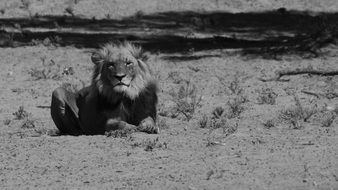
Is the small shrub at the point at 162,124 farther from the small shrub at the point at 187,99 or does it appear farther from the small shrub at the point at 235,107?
the small shrub at the point at 235,107

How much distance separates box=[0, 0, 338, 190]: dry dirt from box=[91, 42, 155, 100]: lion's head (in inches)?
22.8

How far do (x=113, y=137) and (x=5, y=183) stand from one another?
202 cm

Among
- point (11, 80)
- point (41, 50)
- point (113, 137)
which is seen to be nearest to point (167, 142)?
point (113, 137)

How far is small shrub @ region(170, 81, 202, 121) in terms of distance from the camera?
12.7 metres

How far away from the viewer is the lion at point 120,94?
10812 mm

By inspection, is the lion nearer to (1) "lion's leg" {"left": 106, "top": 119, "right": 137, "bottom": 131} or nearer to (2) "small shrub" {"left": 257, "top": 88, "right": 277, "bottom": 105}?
(1) "lion's leg" {"left": 106, "top": 119, "right": 137, "bottom": 131}

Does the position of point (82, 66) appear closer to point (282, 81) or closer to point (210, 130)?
point (282, 81)

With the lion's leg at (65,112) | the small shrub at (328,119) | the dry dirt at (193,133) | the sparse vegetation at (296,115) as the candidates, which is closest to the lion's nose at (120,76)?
the dry dirt at (193,133)

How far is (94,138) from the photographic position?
34.6 feet

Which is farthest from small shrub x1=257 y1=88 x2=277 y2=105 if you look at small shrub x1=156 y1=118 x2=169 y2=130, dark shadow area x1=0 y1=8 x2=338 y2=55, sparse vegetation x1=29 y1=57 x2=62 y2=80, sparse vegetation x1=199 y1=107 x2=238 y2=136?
sparse vegetation x1=29 y1=57 x2=62 y2=80

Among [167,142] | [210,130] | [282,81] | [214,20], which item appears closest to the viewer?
[167,142]

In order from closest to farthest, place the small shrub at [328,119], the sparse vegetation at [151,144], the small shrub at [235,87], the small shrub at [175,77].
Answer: the sparse vegetation at [151,144]
the small shrub at [328,119]
the small shrub at [235,87]
the small shrub at [175,77]

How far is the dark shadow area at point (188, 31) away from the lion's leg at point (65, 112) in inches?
250

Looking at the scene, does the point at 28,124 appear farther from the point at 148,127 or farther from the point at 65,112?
the point at 148,127
